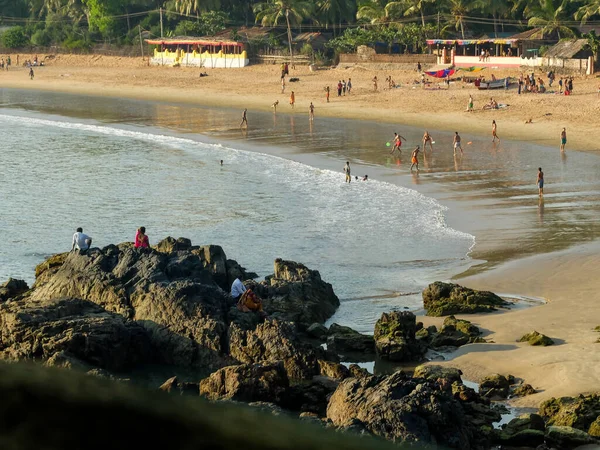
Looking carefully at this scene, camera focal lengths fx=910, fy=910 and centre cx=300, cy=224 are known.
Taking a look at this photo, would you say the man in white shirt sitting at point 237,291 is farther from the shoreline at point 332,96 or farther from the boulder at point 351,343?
the shoreline at point 332,96

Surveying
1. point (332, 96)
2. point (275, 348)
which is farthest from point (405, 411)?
point (332, 96)

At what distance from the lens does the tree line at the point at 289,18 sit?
64875 millimetres

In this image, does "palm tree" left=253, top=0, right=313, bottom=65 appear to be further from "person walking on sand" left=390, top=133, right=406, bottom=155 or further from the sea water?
"person walking on sand" left=390, top=133, right=406, bottom=155

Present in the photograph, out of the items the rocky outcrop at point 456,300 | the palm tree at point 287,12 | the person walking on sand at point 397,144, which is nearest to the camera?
the rocky outcrop at point 456,300

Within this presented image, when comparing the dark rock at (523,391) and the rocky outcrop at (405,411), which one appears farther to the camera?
the dark rock at (523,391)

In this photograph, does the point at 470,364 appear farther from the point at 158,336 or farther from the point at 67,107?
the point at 67,107

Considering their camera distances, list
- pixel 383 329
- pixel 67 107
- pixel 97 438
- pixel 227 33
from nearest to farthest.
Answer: pixel 97 438, pixel 383 329, pixel 67 107, pixel 227 33

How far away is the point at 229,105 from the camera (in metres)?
61.0

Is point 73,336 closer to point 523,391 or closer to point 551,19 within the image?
point 523,391

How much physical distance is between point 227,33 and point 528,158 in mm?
44609

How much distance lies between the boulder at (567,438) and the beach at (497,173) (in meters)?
1.85

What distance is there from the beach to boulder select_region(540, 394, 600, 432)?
650mm

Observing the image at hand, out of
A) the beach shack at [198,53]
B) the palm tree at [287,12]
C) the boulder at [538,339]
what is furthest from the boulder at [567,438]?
the beach shack at [198,53]

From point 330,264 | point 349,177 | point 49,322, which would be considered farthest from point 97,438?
point 349,177
